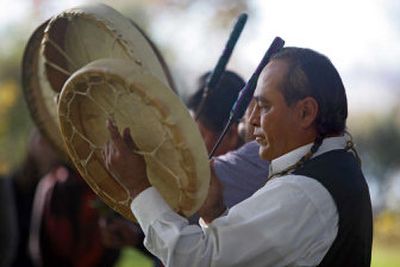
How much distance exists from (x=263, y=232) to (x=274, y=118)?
1.28 ft

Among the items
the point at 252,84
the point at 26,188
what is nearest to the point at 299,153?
the point at 252,84

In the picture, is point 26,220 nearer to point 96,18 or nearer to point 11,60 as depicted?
point 96,18

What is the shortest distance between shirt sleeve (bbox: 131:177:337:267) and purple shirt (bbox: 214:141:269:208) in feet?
3.03

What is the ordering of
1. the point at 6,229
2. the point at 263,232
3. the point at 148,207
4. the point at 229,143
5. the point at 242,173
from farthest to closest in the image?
the point at 6,229
the point at 229,143
the point at 242,173
the point at 148,207
the point at 263,232

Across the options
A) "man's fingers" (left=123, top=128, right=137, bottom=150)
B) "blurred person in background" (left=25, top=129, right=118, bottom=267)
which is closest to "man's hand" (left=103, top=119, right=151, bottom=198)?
"man's fingers" (left=123, top=128, right=137, bottom=150)

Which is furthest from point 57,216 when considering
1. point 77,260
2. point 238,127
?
point 238,127

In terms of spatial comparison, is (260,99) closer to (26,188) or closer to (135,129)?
(135,129)

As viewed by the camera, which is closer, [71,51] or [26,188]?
[71,51]

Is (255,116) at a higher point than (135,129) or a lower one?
higher

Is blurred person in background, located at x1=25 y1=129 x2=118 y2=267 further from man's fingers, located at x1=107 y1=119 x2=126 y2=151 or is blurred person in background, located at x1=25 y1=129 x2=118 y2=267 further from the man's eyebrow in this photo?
the man's eyebrow

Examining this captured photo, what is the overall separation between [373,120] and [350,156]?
28.8 meters

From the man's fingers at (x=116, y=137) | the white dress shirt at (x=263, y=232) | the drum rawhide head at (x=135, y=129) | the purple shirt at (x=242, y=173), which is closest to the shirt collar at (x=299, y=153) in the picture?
the white dress shirt at (x=263, y=232)

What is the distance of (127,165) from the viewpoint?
3844 mm

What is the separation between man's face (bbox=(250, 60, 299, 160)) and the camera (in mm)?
3830
